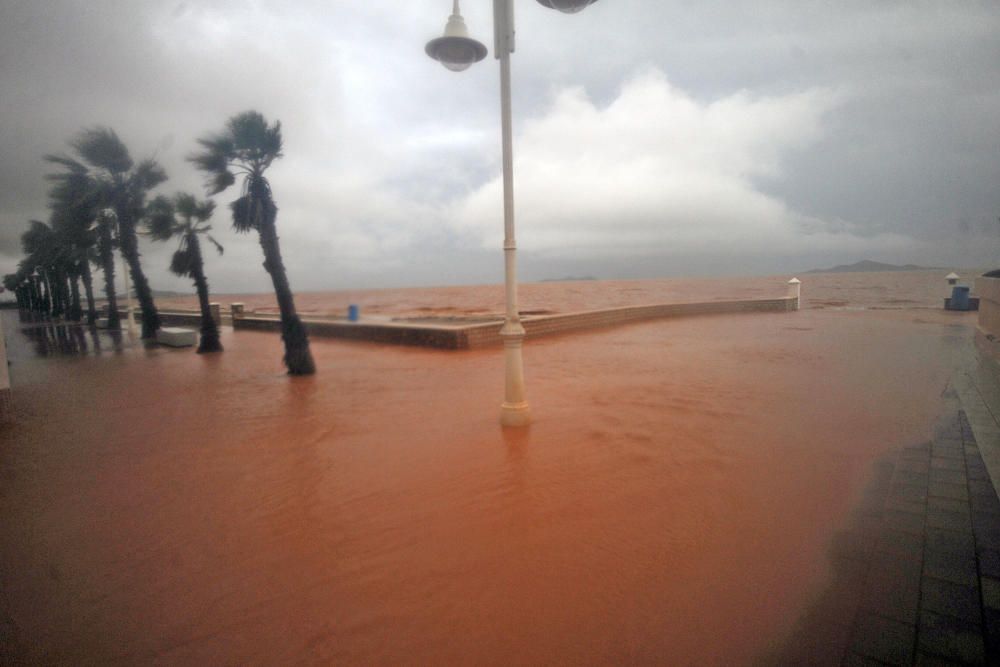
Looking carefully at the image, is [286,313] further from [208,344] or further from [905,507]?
[905,507]

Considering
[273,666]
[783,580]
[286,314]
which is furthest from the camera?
[286,314]

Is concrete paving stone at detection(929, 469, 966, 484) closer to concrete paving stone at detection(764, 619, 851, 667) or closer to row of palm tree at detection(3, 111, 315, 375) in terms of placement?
concrete paving stone at detection(764, 619, 851, 667)

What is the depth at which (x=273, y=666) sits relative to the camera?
2.33 metres

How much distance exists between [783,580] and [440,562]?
215cm

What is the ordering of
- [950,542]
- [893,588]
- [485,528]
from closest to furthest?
[893,588] < [950,542] < [485,528]

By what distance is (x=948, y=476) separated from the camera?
13.7 feet

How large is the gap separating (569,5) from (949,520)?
5.71m

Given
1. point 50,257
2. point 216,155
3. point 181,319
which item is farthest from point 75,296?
point 216,155

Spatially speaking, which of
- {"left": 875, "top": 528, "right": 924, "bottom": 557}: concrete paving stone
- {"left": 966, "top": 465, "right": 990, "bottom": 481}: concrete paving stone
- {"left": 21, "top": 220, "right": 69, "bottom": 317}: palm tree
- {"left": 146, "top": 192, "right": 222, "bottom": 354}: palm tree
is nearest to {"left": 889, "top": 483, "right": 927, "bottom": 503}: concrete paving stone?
{"left": 966, "top": 465, "right": 990, "bottom": 481}: concrete paving stone

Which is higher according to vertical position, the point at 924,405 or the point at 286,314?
the point at 286,314

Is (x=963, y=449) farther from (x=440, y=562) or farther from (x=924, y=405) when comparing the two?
(x=440, y=562)

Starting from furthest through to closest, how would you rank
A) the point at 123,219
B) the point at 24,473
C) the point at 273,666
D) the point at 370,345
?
the point at 123,219 → the point at 370,345 → the point at 24,473 → the point at 273,666

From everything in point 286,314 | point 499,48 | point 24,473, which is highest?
point 499,48

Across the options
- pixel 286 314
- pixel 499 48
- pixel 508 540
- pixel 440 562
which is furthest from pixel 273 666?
pixel 286 314
